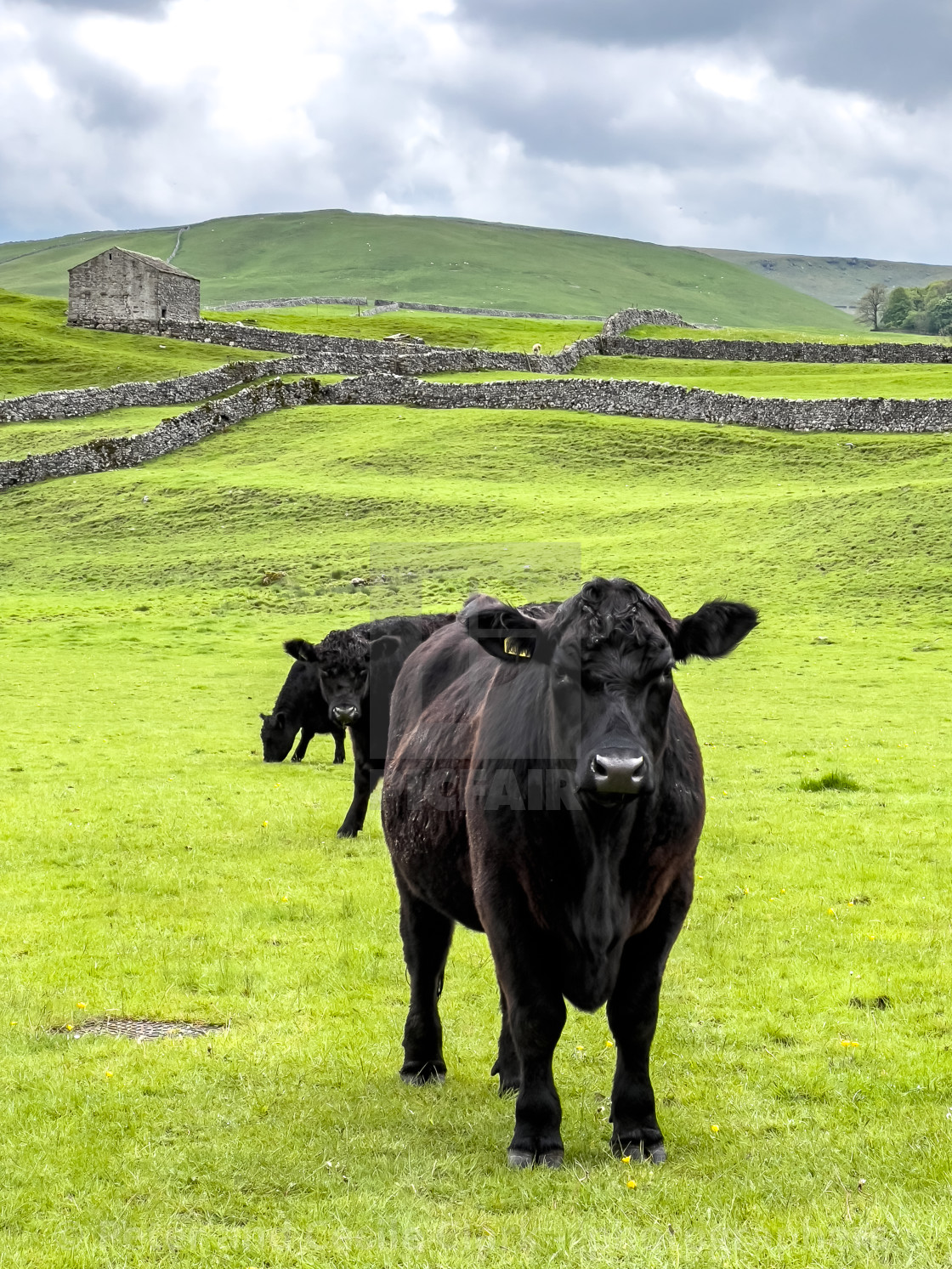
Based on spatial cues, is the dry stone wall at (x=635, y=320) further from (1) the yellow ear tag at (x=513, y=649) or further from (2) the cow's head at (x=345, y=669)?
(1) the yellow ear tag at (x=513, y=649)

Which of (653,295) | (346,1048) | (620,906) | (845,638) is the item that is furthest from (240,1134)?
(653,295)

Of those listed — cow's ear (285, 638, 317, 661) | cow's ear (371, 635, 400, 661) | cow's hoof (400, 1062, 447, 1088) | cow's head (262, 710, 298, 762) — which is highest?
cow's ear (371, 635, 400, 661)

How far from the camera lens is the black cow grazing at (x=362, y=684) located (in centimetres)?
1227

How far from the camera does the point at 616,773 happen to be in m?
4.77

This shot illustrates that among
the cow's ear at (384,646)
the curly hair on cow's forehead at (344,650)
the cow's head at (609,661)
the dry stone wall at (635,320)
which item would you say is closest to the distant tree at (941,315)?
the dry stone wall at (635,320)

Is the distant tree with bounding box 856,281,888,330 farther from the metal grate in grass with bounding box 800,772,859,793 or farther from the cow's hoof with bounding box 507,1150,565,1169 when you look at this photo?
the cow's hoof with bounding box 507,1150,565,1169

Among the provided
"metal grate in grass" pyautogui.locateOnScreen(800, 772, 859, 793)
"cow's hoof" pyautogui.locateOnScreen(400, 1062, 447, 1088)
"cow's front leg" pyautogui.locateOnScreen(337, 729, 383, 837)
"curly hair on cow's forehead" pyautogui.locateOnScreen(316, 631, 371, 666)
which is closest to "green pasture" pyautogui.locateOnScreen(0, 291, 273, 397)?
"curly hair on cow's forehead" pyautogui.locateOnScreen(316, 631, 371, 666)

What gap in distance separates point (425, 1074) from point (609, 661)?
280 centimetres

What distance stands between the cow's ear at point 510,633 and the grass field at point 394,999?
211 cm

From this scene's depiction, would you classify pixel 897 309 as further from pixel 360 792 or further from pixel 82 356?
pixel 360 792

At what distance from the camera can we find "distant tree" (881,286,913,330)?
486 ft

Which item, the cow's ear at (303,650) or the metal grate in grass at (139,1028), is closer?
the metal grate in grass at (139,1028)

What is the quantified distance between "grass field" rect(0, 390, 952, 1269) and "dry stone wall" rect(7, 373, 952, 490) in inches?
620

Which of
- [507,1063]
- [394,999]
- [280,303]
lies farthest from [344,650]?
[280,303]
